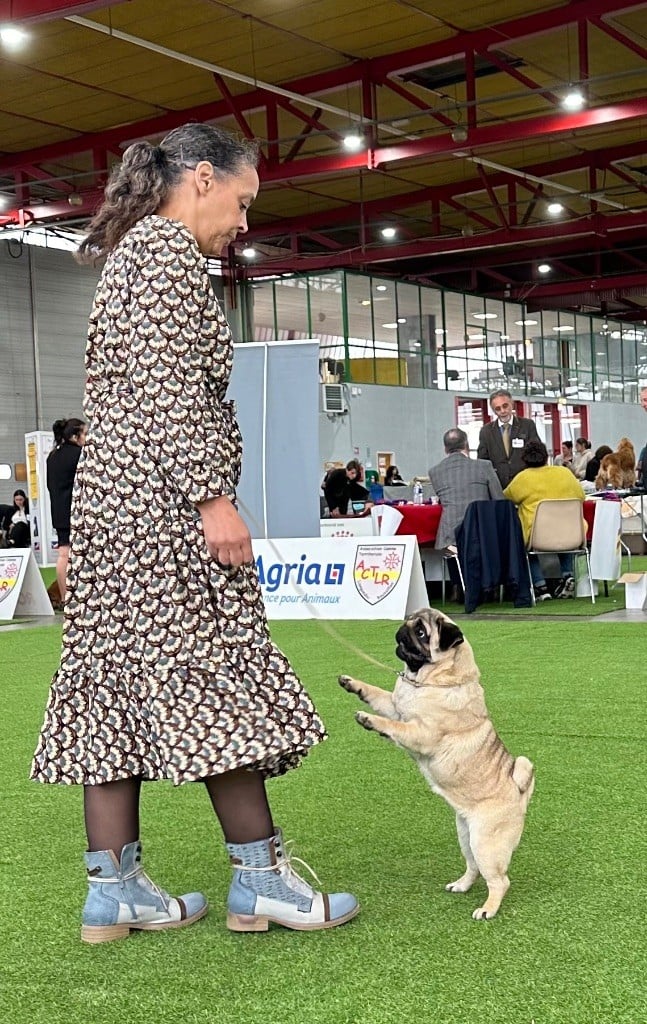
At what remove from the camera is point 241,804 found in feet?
7.56

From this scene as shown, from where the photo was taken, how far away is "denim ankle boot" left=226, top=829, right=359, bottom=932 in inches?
92.3

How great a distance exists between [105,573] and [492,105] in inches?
638

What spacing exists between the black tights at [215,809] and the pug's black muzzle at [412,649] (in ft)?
1.61

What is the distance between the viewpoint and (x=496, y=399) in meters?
10.1

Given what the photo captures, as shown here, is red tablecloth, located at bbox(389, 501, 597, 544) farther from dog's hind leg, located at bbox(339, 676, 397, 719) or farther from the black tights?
the black tights

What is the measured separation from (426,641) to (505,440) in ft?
25.5

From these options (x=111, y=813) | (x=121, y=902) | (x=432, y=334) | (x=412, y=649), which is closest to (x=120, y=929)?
(x=121, y=902)

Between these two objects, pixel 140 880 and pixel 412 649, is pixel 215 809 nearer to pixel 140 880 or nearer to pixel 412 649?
pixel 140 880

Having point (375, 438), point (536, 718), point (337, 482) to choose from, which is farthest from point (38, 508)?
point (536, 718)

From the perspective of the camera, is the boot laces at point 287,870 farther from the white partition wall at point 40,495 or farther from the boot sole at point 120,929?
the white partition wall at point 40,495

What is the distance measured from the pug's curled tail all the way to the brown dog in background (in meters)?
11.7

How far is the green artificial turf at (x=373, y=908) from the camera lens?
79.7 inches

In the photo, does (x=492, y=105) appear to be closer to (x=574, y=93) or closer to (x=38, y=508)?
(x=574, y=93)

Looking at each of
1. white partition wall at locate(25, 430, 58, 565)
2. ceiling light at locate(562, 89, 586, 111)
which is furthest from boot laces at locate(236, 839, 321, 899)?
white partition wall at locate(25, 430, 58, 565)
